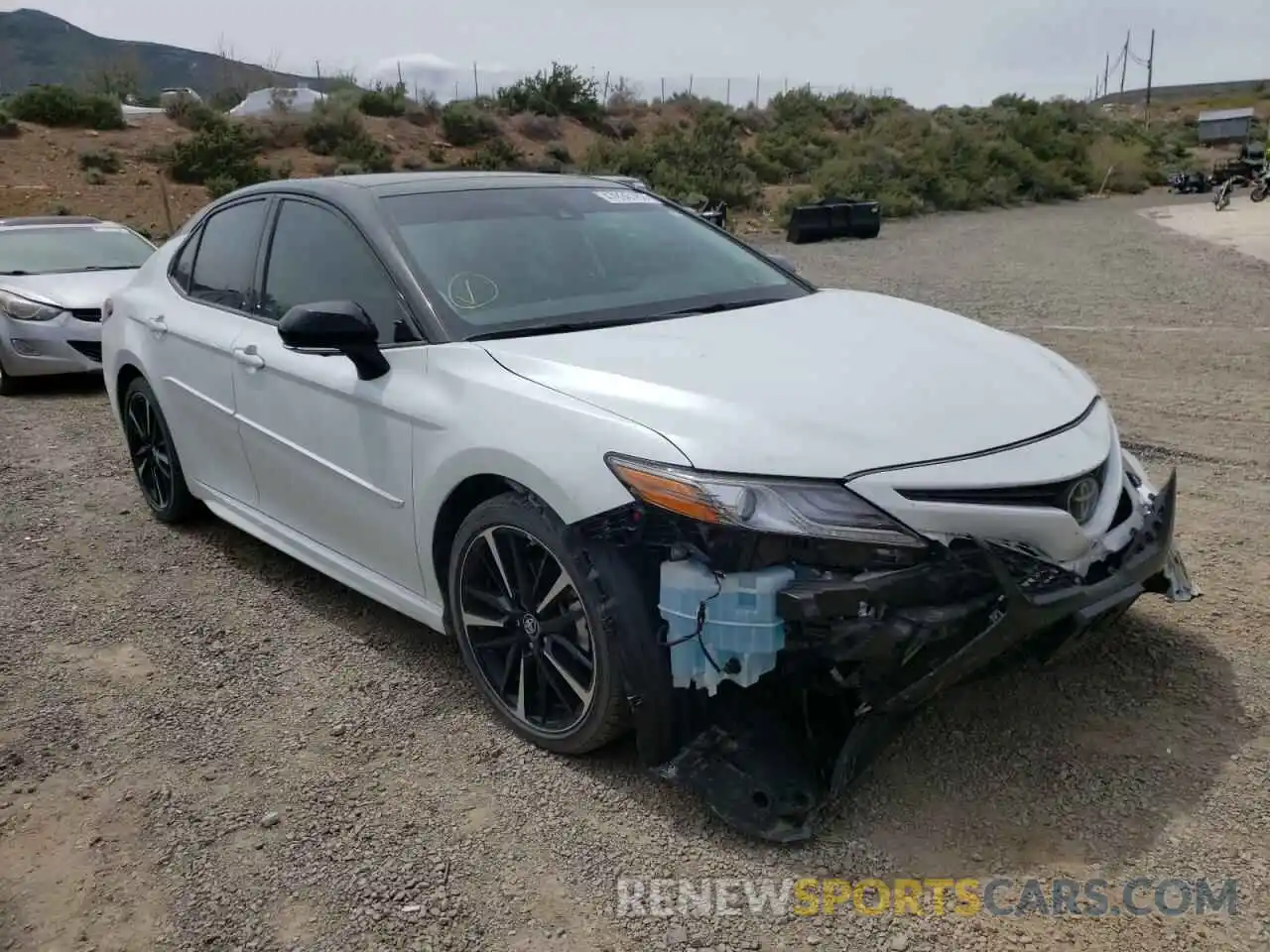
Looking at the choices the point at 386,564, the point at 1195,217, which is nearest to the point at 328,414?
the point at 386,564

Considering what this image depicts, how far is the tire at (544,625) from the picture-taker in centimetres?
275

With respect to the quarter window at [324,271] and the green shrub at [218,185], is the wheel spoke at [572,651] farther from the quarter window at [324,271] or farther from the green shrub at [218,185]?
the green shrub at [218,185]

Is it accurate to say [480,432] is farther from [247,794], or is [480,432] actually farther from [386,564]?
[247,794]

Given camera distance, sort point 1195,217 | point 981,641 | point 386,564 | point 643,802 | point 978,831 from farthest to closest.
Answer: point 1195,217 → point 386,564 → point 643,802 → point 978,831 → point 981,641

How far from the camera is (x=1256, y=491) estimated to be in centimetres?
490

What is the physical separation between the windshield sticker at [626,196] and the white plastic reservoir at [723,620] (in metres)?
2.08

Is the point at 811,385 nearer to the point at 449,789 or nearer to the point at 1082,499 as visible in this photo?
the point at 1082,499

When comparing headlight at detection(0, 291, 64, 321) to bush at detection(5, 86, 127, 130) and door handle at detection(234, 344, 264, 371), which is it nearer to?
door handle at detection(234, 344, 264, 371)

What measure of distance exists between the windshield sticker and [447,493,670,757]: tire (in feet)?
5.59

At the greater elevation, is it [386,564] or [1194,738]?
[386,564]

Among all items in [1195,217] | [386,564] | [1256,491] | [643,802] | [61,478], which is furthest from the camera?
[1195,217]

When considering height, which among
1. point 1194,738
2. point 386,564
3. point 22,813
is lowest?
point 22,813

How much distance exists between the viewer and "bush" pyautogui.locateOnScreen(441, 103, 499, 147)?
35.9 m

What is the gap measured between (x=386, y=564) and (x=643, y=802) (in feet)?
4.02
